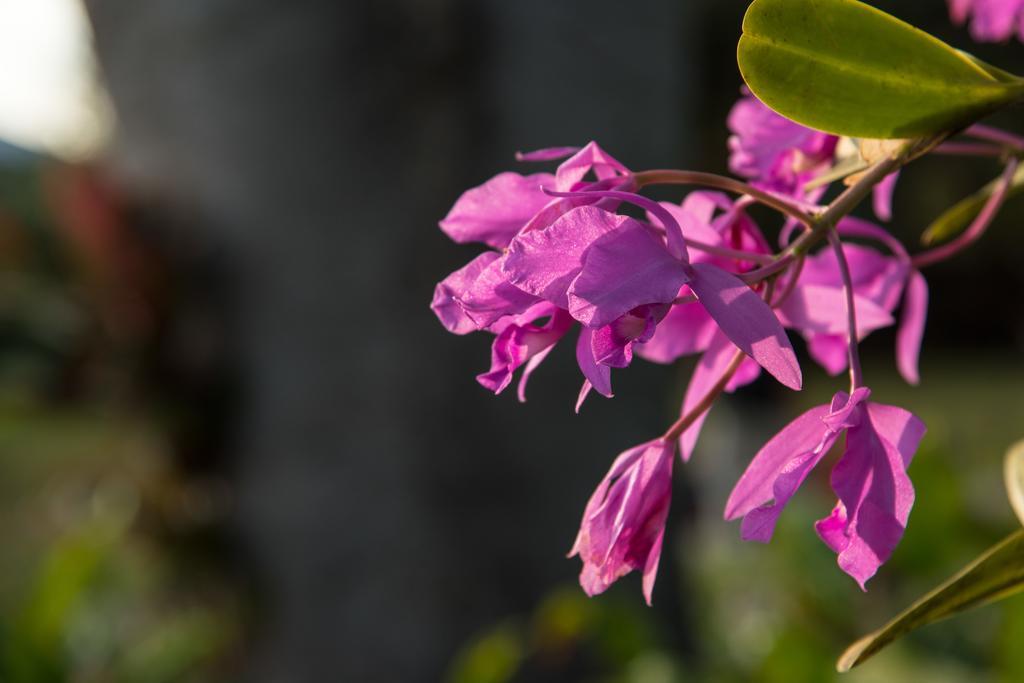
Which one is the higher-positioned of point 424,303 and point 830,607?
point 424,303

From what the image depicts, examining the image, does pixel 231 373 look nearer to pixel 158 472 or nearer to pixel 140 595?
pixel 158 472

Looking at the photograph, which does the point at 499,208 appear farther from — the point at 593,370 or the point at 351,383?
the point at 351,383

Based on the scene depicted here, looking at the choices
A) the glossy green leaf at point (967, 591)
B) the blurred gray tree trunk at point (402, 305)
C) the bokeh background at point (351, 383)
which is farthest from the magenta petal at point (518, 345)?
the blurred gray tree trunk at point (402, 305)

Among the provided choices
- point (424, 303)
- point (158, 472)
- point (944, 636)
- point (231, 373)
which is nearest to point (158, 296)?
point (231, 373)

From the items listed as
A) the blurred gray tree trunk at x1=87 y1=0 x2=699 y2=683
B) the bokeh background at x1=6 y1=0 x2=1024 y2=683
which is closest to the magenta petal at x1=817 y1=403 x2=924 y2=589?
the bokeh background at x1=6 y1=0 x2=1024 y2=683

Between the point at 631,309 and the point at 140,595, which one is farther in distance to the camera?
the point at 140,595

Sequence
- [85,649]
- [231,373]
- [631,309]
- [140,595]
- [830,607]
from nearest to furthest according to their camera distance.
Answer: [631,309] < [830,607] < [231,373] < [85,649] < [140,595]

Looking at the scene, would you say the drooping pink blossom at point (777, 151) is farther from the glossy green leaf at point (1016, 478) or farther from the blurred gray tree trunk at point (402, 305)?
the blurred gray tree trunk at point (402, 305)
